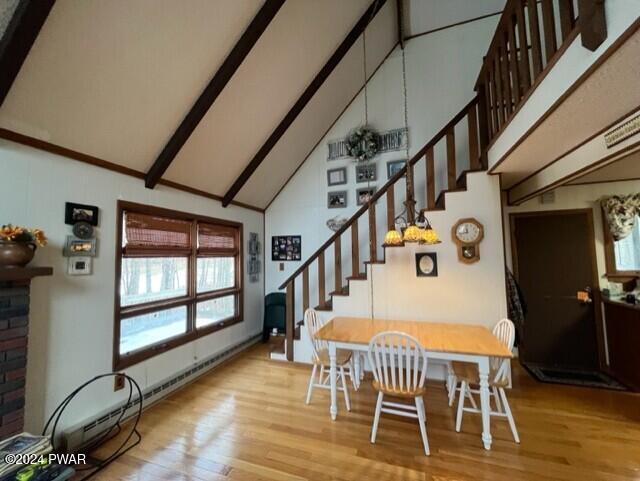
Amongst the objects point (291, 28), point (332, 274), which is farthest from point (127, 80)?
point (332, 274)

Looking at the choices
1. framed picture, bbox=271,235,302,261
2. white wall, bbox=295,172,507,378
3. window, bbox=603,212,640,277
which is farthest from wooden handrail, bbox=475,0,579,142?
framed picture, bbox=271,235,302,261

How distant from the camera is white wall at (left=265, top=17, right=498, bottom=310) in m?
4.07

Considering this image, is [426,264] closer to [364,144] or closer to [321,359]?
[321,359]

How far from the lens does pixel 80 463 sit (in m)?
1.99

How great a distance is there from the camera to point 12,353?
5.90 ft

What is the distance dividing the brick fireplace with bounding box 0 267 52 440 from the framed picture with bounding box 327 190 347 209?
362 cm

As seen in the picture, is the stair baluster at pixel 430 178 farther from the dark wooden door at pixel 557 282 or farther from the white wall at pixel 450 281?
the dark wooden door at pixel 557 282

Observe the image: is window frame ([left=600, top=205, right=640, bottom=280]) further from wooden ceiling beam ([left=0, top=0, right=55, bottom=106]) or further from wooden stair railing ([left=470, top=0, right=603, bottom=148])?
wooden ceiling beam ([left=0, top=0, right=55, bottom=106])

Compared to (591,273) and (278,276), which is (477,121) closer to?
(591,273)

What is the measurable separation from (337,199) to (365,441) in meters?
3.40


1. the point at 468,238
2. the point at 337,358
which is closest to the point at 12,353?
the point at 337,358

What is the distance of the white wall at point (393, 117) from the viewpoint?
4.07 m

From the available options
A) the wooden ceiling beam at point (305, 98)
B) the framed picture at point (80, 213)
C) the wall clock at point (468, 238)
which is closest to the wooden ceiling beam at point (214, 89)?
the framed picture at point (80, 213)

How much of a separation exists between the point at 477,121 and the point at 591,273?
2.54m
